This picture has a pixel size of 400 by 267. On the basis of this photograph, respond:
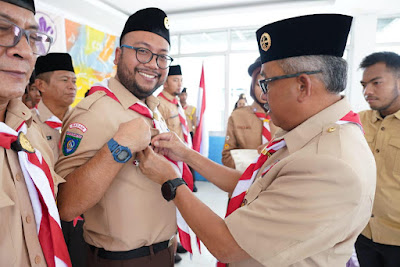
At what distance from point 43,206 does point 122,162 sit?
32 cm

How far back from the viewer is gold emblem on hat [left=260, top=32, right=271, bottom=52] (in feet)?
3.57

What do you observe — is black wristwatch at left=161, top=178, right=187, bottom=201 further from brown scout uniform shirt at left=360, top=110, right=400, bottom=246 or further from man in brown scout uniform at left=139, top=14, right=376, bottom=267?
brown scout uniform shirt at left=360, top=110, right=400, bottom=246

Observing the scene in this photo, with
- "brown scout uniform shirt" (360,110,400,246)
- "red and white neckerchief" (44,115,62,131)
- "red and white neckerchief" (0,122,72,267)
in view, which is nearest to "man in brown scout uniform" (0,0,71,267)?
"red and white neckerchief" (0,122,72,267)

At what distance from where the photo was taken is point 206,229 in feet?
3.18

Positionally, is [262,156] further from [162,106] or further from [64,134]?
[162,106]

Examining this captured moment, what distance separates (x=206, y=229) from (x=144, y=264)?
56 cm

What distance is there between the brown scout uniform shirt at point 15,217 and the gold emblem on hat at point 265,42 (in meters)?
0.98

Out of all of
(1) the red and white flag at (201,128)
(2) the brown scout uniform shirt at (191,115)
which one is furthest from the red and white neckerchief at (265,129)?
(2) the brown scout uniform shirt at (191,115)

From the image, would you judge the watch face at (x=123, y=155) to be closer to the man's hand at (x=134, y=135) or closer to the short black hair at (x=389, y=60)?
the man's hand at (x=134, y=135)

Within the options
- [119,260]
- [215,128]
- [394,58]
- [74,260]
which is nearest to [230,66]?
[215,128]

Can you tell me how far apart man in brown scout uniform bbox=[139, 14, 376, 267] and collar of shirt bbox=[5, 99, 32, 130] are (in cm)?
53

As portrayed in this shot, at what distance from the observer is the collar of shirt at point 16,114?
0.96 meters

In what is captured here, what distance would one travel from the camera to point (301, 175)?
83cm

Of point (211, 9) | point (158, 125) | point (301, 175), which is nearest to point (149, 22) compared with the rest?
point (158, 125)
